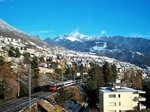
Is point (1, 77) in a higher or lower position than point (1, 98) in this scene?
higher

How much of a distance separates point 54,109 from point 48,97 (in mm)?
8236

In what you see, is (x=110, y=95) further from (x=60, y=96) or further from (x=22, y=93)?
(x=22, y=93)

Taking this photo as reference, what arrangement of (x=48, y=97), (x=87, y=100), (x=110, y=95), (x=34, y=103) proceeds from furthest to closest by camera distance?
(x=87, y=100)
(x=110, y=95)
(x=48, y=97)
(x=34, y=103)

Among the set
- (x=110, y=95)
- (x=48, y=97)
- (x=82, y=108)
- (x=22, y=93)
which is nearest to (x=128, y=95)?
(x=110, y=95)

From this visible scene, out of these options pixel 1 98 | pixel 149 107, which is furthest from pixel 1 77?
pixel 149 107

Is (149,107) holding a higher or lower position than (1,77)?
lower

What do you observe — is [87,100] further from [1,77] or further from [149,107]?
[1,77]

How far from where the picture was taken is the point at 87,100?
85688mm

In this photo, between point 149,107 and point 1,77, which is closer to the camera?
point 1,77

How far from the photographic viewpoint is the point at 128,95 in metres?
72.4

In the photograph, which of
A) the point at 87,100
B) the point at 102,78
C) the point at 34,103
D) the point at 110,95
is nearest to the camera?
the point at 34,103

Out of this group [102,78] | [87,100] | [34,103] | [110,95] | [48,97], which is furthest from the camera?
[102,78]

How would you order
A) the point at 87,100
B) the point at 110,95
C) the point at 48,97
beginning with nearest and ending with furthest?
the point at 48,97
the point at 110,95
the point at 87,100

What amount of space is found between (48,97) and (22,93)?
1184 centimetres
